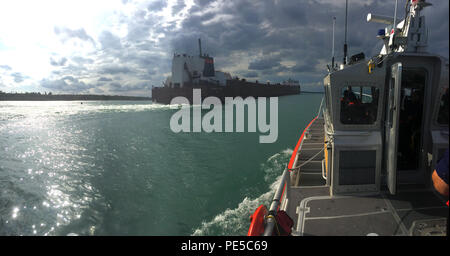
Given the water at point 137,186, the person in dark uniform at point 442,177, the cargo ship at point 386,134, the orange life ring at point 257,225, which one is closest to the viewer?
the person in dark uniform at point 442,177

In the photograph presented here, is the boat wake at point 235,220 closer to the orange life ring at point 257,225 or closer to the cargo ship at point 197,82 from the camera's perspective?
the orange life ring at point 257,225

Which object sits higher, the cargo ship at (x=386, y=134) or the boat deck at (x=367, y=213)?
the cargo ship at (x=386, y=134)

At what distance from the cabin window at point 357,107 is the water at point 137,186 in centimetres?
455

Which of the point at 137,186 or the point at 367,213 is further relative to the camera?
the point at 137,186

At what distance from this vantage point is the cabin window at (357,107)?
570 cm

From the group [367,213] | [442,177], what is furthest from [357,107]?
[442,177]

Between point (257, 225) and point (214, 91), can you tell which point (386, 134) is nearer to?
point (257, 225)

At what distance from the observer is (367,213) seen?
16.4ft

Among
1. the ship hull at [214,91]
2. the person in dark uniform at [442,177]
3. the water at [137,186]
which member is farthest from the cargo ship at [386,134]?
the ship hull at [214,91]

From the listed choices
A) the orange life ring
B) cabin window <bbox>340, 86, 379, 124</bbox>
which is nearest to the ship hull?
cabin window <bbox>340, 86, 379, 124</bbox>

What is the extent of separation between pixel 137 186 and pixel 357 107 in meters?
9.78
